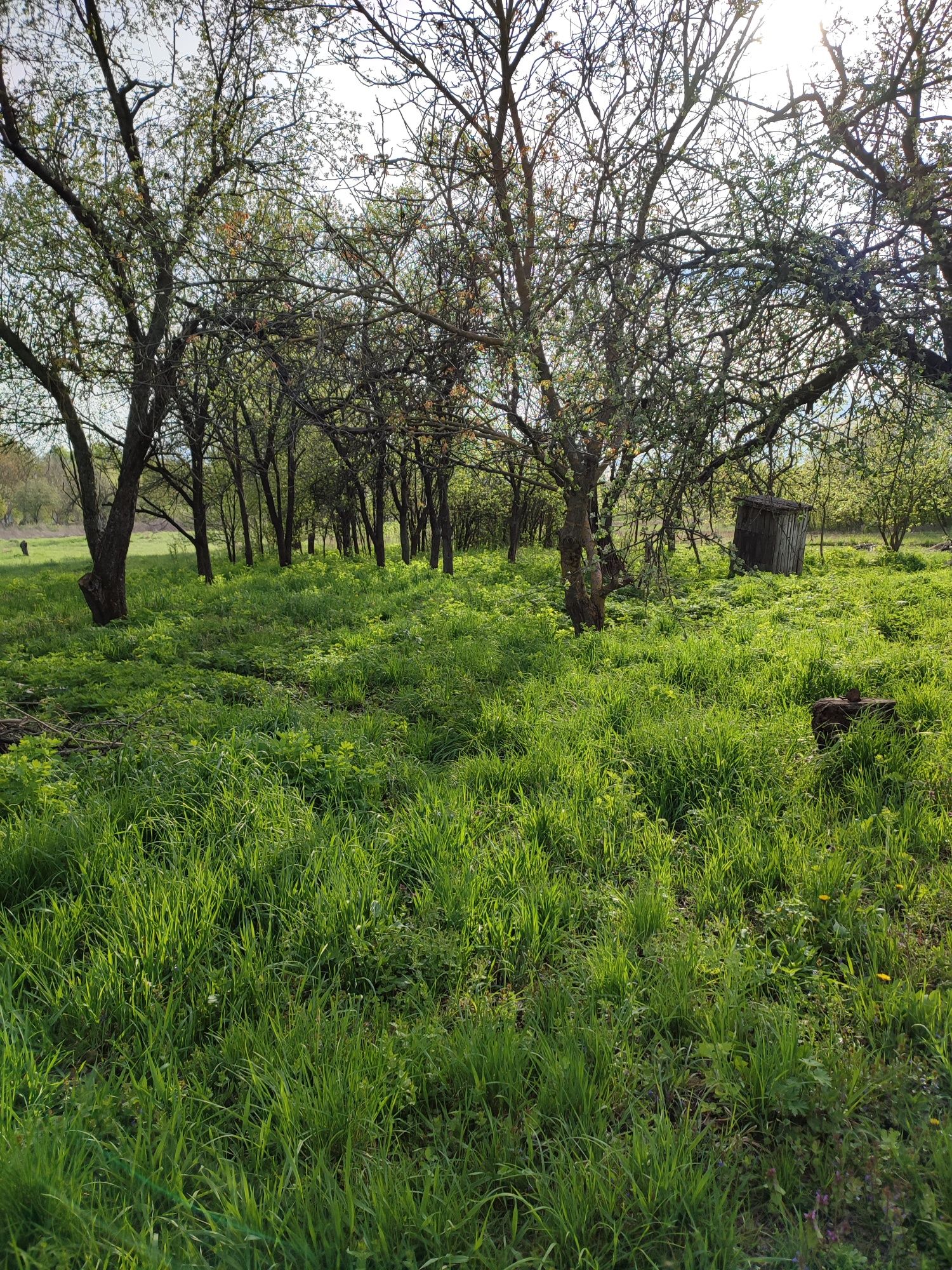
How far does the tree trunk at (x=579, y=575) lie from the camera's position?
8.70 meters

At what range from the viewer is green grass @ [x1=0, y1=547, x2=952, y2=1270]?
171cm

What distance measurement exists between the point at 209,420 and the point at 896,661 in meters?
6.59

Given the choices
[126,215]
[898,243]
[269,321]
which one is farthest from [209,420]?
[898,243]

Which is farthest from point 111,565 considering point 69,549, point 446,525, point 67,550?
point 69,549

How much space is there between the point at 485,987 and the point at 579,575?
6.89 m

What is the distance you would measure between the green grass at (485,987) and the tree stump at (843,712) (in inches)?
5.7

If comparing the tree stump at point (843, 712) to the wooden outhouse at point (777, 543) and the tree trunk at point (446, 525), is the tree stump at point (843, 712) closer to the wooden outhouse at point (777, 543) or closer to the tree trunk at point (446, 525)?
the tree trunk at point (446, 525)

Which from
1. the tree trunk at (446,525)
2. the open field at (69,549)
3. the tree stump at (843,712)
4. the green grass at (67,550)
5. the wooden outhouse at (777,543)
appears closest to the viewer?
the tree stump at (843,712)

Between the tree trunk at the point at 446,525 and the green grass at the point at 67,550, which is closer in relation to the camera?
the tree trunk at the point at 446,525

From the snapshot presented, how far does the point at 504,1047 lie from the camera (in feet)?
7.16

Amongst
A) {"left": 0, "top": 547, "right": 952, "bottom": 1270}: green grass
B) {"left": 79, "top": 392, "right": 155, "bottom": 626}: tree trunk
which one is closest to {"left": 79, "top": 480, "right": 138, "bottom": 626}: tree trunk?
{"left": 79, "top": 392, "right": 155, "bottom": 626}: tree trunk

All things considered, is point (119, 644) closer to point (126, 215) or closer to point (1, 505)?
point (126, 215)

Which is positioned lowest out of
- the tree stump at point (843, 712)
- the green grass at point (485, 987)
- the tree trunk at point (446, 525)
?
the green grass at point (485, 987)

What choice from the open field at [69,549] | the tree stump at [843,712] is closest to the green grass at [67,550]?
the open field at [69,549]
